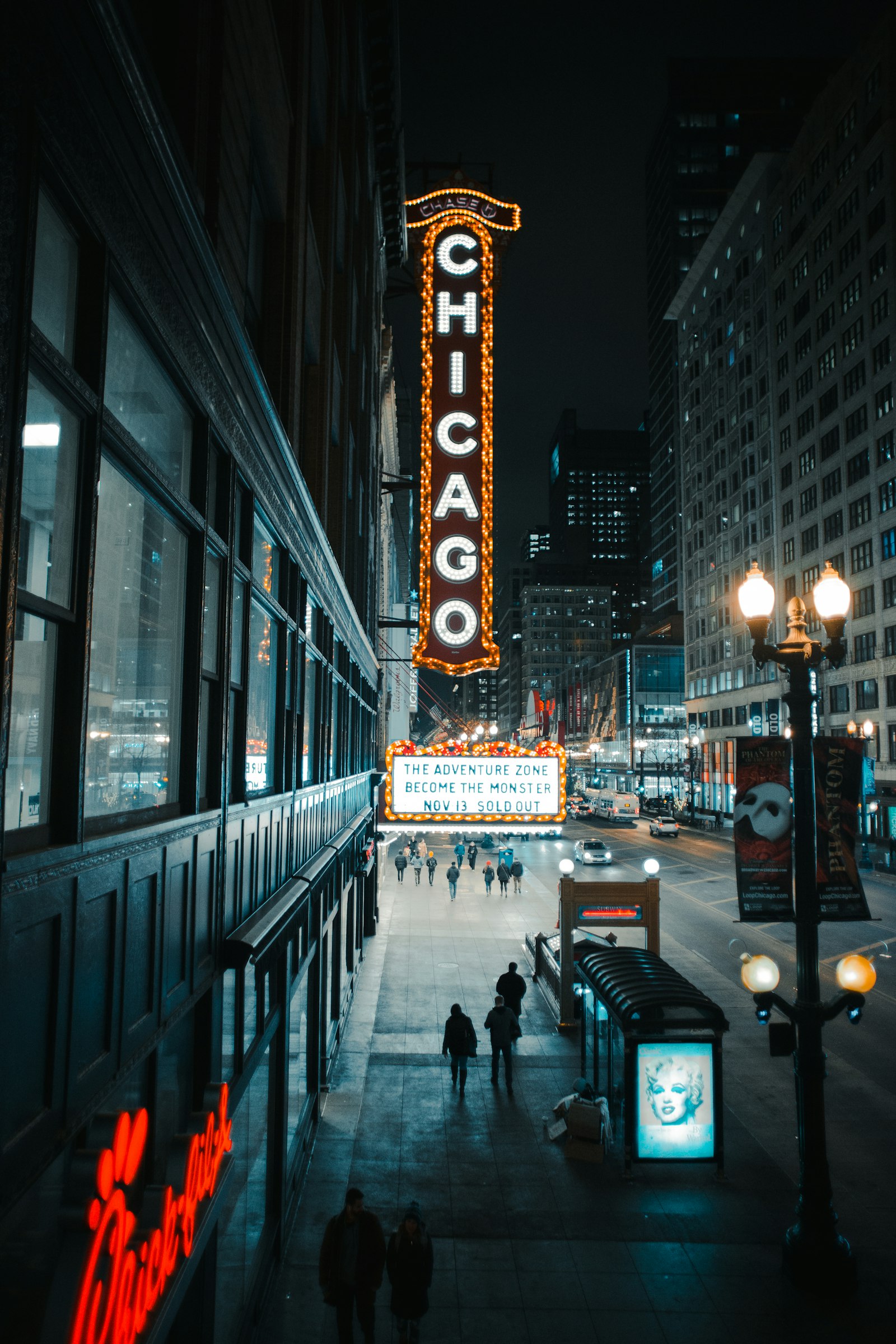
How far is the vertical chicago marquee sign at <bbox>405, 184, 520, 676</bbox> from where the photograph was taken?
22.7 meters

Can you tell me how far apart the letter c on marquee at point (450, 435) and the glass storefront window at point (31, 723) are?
20800 millimetres

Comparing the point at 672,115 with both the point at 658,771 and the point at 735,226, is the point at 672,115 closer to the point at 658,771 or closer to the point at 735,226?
the point at 735,226

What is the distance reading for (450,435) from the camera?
23.7 metres

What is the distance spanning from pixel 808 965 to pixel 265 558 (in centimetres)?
763

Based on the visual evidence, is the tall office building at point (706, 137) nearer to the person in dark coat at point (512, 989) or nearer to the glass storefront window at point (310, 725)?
the person in dark coat at point (512, 989)

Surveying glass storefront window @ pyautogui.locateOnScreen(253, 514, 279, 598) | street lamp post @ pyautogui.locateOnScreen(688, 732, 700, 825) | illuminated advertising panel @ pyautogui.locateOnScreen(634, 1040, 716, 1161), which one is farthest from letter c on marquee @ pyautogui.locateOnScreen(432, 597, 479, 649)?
street lamp post @ pyautogui.locateOnScreen(688, 732, 700, 825)

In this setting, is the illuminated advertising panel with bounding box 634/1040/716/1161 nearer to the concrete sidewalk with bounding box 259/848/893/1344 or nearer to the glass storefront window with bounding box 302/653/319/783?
the concrete sidewalk with bounding box 259/848/893/1344

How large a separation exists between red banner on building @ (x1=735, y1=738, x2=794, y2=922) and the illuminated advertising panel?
285cm

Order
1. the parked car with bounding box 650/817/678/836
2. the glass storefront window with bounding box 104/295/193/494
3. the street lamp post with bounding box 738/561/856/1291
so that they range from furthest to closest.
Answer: the parked car with bounding box 650/817/678/836 → the street lamp post with bounding box 738/561/856/1291 → the glass storefront window with bounding box 104/295/193/494

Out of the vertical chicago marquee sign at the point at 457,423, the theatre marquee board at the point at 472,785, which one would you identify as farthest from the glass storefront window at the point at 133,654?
the vertical chicago marquee sign at the point at 457,423

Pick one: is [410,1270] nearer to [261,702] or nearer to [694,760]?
[261,702]

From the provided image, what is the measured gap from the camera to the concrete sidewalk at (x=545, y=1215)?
27.6 ft

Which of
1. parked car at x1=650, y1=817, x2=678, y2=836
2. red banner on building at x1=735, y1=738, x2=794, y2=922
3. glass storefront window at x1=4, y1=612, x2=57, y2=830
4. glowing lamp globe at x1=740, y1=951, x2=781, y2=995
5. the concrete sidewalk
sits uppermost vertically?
glass storefront window at x1=4, y1=612, x2=57, y2=830

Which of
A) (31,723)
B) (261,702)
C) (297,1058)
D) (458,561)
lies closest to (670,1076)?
(297,1058)
